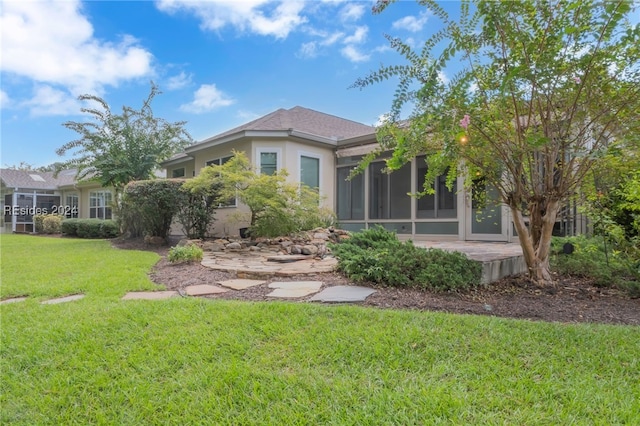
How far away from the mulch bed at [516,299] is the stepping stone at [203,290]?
0.16 meters

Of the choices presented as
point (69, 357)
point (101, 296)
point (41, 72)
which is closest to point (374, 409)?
point (69, 357)

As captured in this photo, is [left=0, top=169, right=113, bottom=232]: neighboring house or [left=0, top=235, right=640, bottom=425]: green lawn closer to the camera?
[left=0, top=235, right=640, bottom=425]: green lawn

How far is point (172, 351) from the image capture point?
2607 mm

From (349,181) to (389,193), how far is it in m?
1.64

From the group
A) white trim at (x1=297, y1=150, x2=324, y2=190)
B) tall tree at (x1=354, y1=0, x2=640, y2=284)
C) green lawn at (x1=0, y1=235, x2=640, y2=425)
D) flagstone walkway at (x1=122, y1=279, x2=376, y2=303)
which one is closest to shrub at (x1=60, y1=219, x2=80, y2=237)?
white trim at (x1=297, y1=150, x2=324, y2=190)

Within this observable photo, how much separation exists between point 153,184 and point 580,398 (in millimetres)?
9831

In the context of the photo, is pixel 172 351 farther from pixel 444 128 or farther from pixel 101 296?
pixel 444 128

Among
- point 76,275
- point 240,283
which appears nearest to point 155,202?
point 76,275

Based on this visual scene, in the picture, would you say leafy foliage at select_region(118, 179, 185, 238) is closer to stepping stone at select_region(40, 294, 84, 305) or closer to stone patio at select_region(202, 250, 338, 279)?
stone patio at select_region(202, 250, 338, 279)

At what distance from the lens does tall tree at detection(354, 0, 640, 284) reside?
321 centimetres

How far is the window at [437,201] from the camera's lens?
974cm

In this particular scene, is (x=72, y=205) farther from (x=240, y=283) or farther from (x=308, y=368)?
(x=308, y=368)

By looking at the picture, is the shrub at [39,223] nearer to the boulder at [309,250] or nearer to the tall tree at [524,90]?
the boulder at [309,250]

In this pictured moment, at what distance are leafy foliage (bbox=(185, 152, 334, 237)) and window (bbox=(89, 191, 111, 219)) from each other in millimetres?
16037
